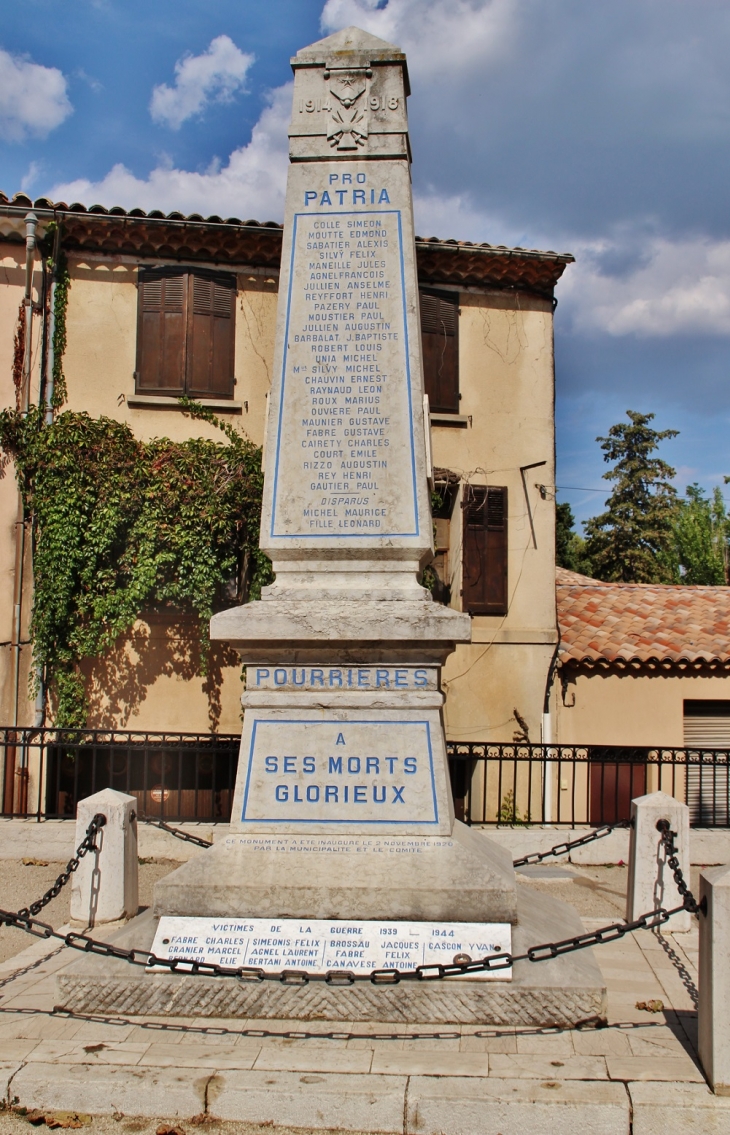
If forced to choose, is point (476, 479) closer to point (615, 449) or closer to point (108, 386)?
point (108, 386)

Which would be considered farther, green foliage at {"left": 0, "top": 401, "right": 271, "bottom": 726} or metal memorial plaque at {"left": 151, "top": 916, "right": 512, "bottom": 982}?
green foliage at {"left": 0, "top": 401, "right": 271, "bottom": 726}

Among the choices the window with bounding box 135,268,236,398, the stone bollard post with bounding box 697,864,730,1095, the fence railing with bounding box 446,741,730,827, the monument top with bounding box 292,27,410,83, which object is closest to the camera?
the stone bollard post with bounding box 697,864,730,1095

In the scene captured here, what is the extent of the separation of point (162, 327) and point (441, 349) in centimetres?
392

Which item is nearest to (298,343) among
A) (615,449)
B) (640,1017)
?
(640,1017)

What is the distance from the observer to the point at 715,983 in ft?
11.3

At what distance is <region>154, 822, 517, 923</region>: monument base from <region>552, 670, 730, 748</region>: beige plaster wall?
848cm

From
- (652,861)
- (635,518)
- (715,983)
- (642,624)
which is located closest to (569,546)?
(635,518)

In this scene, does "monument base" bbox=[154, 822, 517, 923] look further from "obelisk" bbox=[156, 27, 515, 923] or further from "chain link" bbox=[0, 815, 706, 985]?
"chain link" bbox=[0, 815, 706, 985]

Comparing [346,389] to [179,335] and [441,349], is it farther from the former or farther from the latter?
[441,349]

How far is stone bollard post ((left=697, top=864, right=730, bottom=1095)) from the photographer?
11.1ft

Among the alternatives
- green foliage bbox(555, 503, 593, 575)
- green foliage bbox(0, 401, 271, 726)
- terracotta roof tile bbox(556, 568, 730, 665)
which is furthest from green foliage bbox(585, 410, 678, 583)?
green foliage bbox(0, 401, 271, 726)

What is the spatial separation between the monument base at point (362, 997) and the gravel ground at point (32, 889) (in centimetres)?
195

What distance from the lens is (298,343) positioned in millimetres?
5094

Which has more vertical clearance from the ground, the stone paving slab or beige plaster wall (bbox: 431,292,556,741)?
beige plaster wall (bbox: 431,292,556,741)
